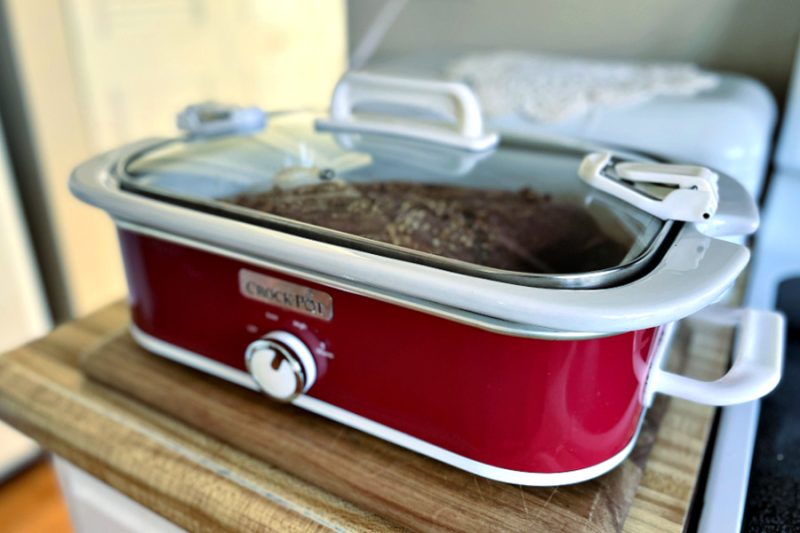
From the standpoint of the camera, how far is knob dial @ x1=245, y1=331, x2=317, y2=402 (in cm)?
46

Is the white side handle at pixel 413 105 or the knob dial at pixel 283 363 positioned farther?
the white side handle at pixel 413 105

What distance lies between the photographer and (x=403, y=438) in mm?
457

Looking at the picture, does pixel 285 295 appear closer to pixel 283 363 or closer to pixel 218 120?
pixel 283 363

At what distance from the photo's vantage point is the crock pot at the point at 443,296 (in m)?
0.36

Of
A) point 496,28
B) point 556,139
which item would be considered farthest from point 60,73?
point 556,139

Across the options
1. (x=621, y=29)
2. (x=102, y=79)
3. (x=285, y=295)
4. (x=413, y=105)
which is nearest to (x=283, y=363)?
(x=285, y=295)

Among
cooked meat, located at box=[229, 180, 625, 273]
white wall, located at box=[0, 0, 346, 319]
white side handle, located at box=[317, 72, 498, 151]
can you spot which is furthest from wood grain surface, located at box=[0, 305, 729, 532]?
white wall, located at box=[0, 0, 346, 319]

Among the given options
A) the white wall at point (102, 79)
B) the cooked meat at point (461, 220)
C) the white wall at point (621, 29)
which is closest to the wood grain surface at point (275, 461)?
the cooked meat at point (461, 220)

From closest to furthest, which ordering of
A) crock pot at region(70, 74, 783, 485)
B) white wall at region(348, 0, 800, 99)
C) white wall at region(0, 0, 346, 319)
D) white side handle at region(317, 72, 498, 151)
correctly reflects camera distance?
1. crock pot at region(70, 74, 783, 485)
2. white side handle at region(317, 72, 498, 151)
3. white wall at region(348, 0, 800, 99)
4. white wall at region(0, 0, 346, 319)

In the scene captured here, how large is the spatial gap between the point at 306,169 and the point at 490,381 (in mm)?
266

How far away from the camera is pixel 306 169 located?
0.56m

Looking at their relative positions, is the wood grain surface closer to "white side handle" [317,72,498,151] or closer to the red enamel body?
the red enamel body

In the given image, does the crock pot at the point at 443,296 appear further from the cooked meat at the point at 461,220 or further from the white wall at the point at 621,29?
the white wall at the point at 621,29

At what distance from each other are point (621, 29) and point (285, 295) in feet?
2.15
